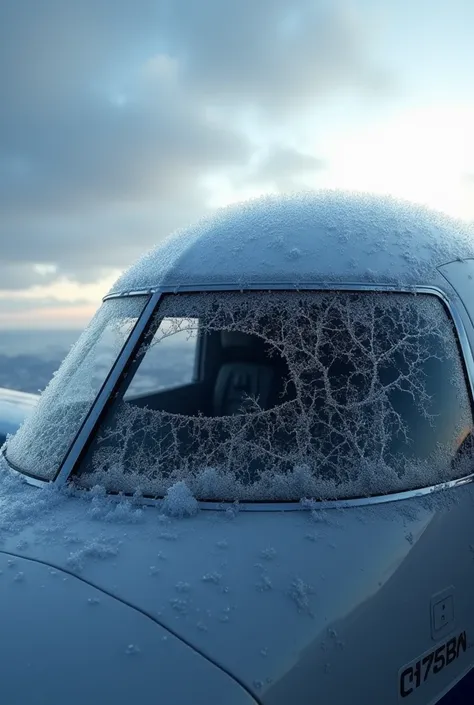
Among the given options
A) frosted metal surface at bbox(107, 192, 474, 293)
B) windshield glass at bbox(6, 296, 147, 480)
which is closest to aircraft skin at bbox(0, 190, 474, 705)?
windshield glass at bbox(6, 296, 147, 480)

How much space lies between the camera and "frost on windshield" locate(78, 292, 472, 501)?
2016mm

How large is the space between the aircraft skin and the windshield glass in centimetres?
14

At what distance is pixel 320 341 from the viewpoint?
7.14 ft

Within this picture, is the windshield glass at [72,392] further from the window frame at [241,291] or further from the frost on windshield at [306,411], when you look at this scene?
the frost on windshield at [306,411]

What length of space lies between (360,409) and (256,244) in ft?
2.58

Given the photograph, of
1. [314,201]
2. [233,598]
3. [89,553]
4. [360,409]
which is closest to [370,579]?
[233,598]

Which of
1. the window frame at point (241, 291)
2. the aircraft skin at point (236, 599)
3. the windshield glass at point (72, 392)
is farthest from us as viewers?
the windshield glass at point (72, 392)

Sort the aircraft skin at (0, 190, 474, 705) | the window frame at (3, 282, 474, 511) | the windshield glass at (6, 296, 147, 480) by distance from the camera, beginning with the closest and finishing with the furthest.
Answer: the aircraft skin at (0, 190, 474, 705) → the window frame at (3, 282, 474, 511) → the windshield glass at (6, 296, 147, 480)

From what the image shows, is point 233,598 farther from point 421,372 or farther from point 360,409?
point 421,372

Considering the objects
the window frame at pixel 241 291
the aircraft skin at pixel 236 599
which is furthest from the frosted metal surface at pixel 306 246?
the aircraft skin at pixel 236 599

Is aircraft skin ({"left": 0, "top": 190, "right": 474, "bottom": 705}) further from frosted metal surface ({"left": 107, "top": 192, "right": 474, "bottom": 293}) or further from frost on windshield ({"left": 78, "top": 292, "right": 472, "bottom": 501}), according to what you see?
frosted metal surface ({"left": 107, "top": 192, "right": 474, "bottom": 293})

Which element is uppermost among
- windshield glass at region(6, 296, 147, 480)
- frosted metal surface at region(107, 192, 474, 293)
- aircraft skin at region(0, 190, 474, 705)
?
frosted metal surface at region(107, 192, 474, 293)

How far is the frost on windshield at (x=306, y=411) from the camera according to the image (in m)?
2.02

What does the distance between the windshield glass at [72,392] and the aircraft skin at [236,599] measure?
0.14 m
